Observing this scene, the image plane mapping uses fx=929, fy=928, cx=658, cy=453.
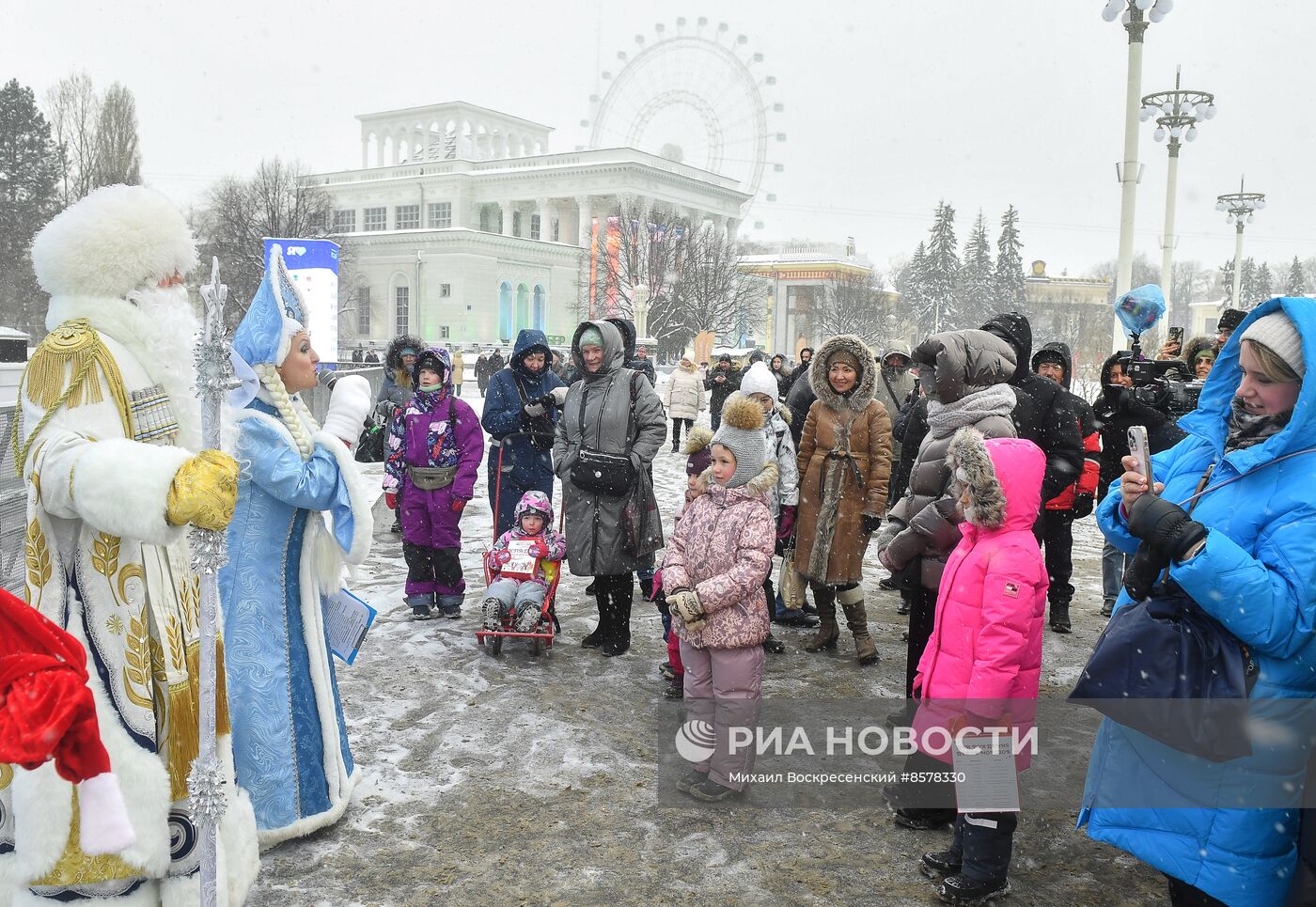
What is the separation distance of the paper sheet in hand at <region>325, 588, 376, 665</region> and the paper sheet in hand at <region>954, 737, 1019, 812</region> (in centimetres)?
244

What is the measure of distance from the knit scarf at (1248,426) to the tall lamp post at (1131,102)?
513 inches

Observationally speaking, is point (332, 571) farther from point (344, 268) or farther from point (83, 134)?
point (344, 268)

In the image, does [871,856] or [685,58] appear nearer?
[871,856]

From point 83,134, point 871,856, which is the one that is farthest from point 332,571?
point 83,134

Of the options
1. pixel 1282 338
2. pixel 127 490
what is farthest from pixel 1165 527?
pixel 127 490

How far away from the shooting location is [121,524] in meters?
2.33

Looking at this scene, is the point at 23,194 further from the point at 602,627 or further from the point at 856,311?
the point at 602,627

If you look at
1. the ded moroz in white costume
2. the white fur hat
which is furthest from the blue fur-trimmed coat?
the white fur hat

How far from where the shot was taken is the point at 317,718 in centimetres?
373

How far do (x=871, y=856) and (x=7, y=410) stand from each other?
5.16 m

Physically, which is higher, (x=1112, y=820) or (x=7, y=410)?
(x=7, y=410)

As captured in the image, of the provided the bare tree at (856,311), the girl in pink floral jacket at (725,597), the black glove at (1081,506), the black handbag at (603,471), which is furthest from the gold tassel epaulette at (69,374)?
the bare tree at (856,311)

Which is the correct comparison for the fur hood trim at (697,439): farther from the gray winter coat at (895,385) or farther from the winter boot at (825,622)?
the gray winter coat at (895,385)

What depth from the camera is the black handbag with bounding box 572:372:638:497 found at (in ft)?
20.3
